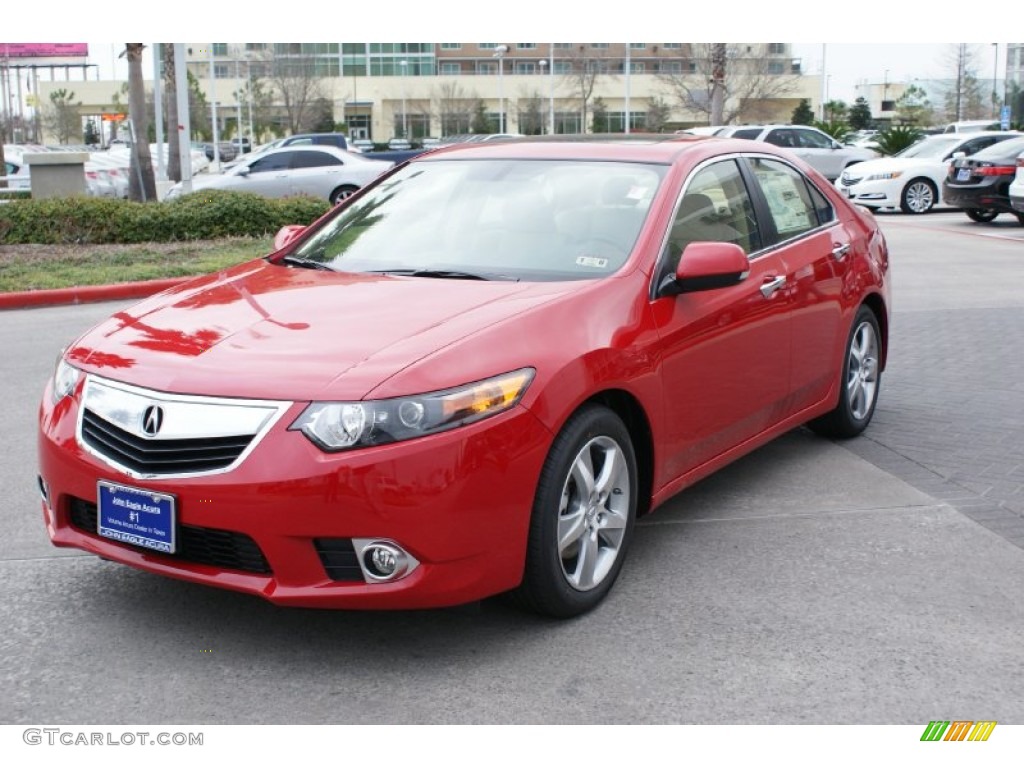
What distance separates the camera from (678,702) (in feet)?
11.7

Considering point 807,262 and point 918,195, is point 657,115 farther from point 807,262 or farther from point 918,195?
point 807,262

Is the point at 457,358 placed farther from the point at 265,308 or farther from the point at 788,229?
the point at 788,229

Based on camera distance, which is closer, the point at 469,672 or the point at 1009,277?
the point at 469,672

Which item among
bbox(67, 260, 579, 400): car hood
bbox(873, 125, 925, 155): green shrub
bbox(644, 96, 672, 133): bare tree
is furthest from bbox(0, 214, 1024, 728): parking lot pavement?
bbox(644, 96, 672, 133): bare tree

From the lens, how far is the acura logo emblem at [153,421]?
3722 mm

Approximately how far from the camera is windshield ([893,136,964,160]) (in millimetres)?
23516

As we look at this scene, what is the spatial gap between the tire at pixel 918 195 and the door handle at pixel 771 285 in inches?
743

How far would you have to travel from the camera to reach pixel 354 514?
11.7ft

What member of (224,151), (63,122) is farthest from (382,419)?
(63,122)

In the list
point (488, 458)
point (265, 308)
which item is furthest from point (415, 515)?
point (265, 308)

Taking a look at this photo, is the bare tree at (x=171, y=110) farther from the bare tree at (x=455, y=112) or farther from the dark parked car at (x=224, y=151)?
the bare tree at (x=455, y=112)

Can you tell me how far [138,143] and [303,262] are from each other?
22220 millimetres

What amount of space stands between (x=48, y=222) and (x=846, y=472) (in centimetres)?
1257

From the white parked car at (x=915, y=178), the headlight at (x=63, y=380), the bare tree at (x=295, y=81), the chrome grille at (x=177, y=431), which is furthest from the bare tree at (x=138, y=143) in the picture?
the bare tree at (x=295, y=81)
